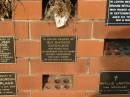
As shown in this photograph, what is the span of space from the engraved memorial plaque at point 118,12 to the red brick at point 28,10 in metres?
0.49

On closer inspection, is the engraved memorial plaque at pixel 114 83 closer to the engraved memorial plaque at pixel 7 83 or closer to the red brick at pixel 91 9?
the red brick at pixel 91 9

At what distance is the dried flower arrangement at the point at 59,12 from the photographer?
2.39m

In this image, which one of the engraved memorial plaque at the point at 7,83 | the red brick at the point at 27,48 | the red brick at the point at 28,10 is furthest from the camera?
the engraved memorial plaque at the point at 7,83

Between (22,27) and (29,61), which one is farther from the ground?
(22,27)

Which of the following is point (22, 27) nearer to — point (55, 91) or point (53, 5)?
point (53, 5)

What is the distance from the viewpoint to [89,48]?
8.16 ft

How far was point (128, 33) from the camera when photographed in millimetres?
2475

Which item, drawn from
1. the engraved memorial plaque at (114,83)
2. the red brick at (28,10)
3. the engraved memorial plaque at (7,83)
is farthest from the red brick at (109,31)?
the engraved memorial plaque at (7,83)

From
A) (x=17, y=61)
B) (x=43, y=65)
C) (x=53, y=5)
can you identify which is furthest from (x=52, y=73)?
(x=53, y=5)

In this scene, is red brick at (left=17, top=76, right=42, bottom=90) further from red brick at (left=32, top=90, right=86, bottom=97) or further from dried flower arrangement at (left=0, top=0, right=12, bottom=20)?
dried flower arrangement at (left=0, top=0, right=12, bottom=20)

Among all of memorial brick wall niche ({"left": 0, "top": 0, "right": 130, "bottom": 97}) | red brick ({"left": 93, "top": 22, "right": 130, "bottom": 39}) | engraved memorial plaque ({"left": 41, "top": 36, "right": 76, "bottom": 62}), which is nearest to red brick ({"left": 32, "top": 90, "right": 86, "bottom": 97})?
memorial brick wall niche ({"left": 0, "top": 0, "right": 130, "bottom": 97})

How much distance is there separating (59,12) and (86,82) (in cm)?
59

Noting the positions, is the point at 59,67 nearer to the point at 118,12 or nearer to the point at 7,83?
the point at 7,83

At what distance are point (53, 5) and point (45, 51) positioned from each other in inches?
13.2
